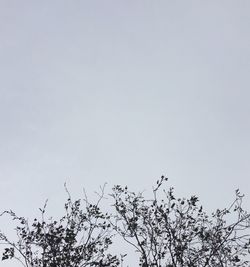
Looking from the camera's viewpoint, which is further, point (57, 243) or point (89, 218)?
point (89, 218)

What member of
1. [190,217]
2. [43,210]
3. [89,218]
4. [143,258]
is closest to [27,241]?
[43,210]

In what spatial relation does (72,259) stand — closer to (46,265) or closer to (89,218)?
(46,265)

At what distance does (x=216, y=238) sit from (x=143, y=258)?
3642 mm

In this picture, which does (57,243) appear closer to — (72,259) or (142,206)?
(72,259)

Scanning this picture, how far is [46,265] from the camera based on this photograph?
13547 millimetres

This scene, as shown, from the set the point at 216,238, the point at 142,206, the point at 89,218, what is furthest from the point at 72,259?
the point at 216,238

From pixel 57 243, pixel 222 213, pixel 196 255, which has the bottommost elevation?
pixel 196 255

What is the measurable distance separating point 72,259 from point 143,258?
107 inches

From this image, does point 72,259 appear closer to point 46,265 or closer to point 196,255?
point 46,265

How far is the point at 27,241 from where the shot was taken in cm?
1452

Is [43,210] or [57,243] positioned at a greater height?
[43,210]

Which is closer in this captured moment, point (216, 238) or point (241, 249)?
point (241, 249)

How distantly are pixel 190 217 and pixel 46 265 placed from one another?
5.87 m

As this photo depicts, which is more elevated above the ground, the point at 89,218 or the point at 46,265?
the point at 89,218
